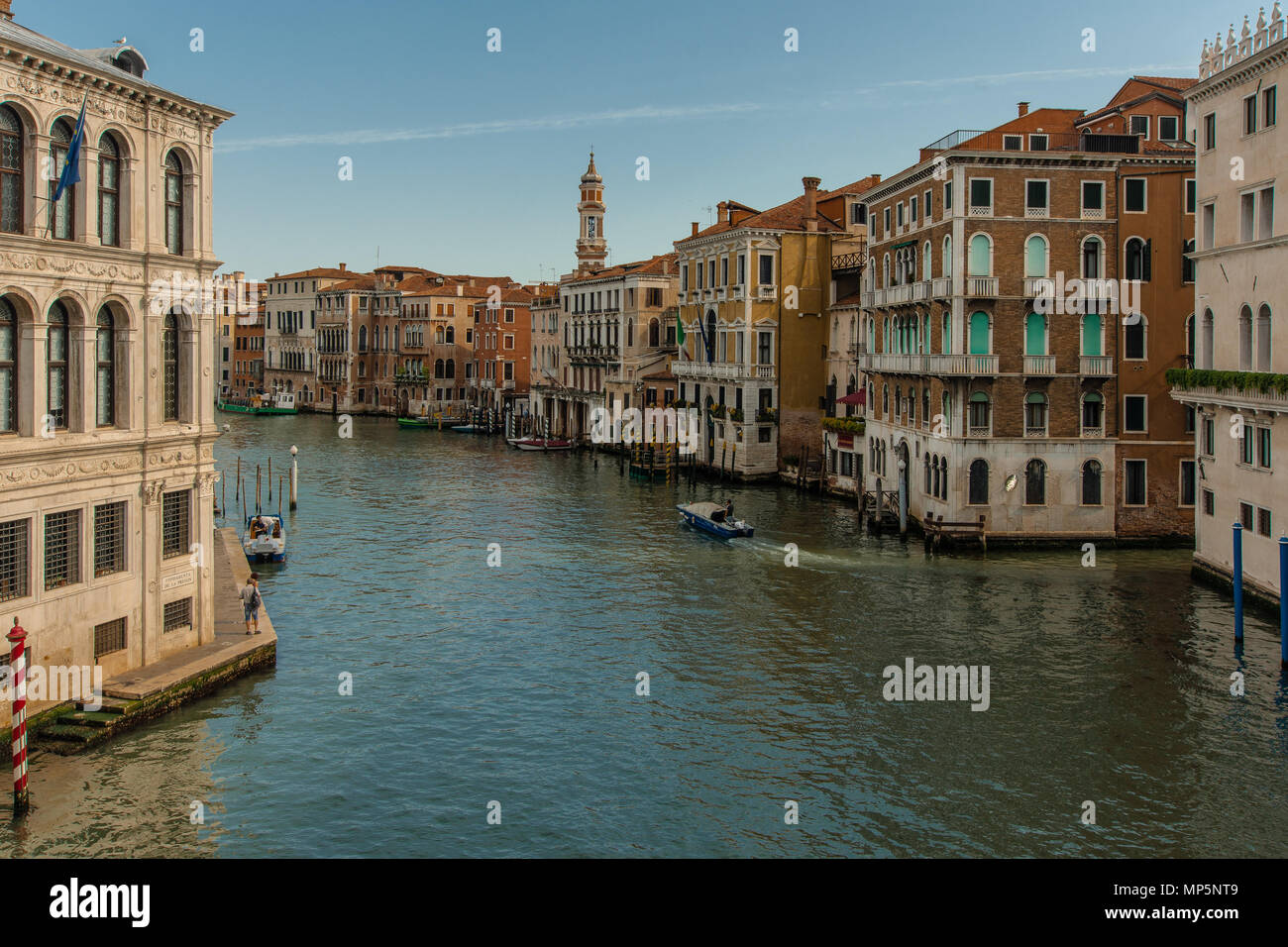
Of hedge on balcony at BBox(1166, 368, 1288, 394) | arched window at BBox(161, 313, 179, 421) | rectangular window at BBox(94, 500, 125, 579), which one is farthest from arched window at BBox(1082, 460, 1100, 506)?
rectangular window at BBox(94, 500, 125, 579)

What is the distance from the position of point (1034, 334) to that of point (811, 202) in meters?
20.6

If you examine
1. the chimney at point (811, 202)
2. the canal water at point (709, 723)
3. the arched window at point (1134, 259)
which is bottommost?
the canal water at point (709, 723)

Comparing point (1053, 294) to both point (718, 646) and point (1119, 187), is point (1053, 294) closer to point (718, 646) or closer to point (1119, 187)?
point (1119, 187)

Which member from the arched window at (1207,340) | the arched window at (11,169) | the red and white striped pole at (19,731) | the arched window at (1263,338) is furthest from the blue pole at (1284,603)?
the arched window at (11,169)

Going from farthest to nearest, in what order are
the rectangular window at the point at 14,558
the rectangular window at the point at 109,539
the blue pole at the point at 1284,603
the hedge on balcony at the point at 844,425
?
the hedge on balcony at the point at 844,425 < the blue pole at the point at 1284,603 < the rectangular window at the point at 109,539 < the rectangular window at the point at 14,558

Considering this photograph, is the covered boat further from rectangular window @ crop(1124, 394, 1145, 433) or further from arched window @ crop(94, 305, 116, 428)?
rectangular window @ crop(1124, 394, 1145, 433)

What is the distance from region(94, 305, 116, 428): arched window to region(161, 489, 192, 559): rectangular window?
1620 millimetres

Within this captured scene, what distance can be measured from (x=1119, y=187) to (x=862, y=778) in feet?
76.6

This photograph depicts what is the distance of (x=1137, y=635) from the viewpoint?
24078mm

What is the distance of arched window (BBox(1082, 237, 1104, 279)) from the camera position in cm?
3400

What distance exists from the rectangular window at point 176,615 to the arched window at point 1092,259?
25336 millimetres

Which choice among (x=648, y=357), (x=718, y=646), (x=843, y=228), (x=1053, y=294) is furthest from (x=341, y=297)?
(x=718, y=646)

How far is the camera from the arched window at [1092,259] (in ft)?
112

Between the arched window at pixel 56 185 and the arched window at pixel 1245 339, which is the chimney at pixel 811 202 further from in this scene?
the arched window at pixel 56 185
